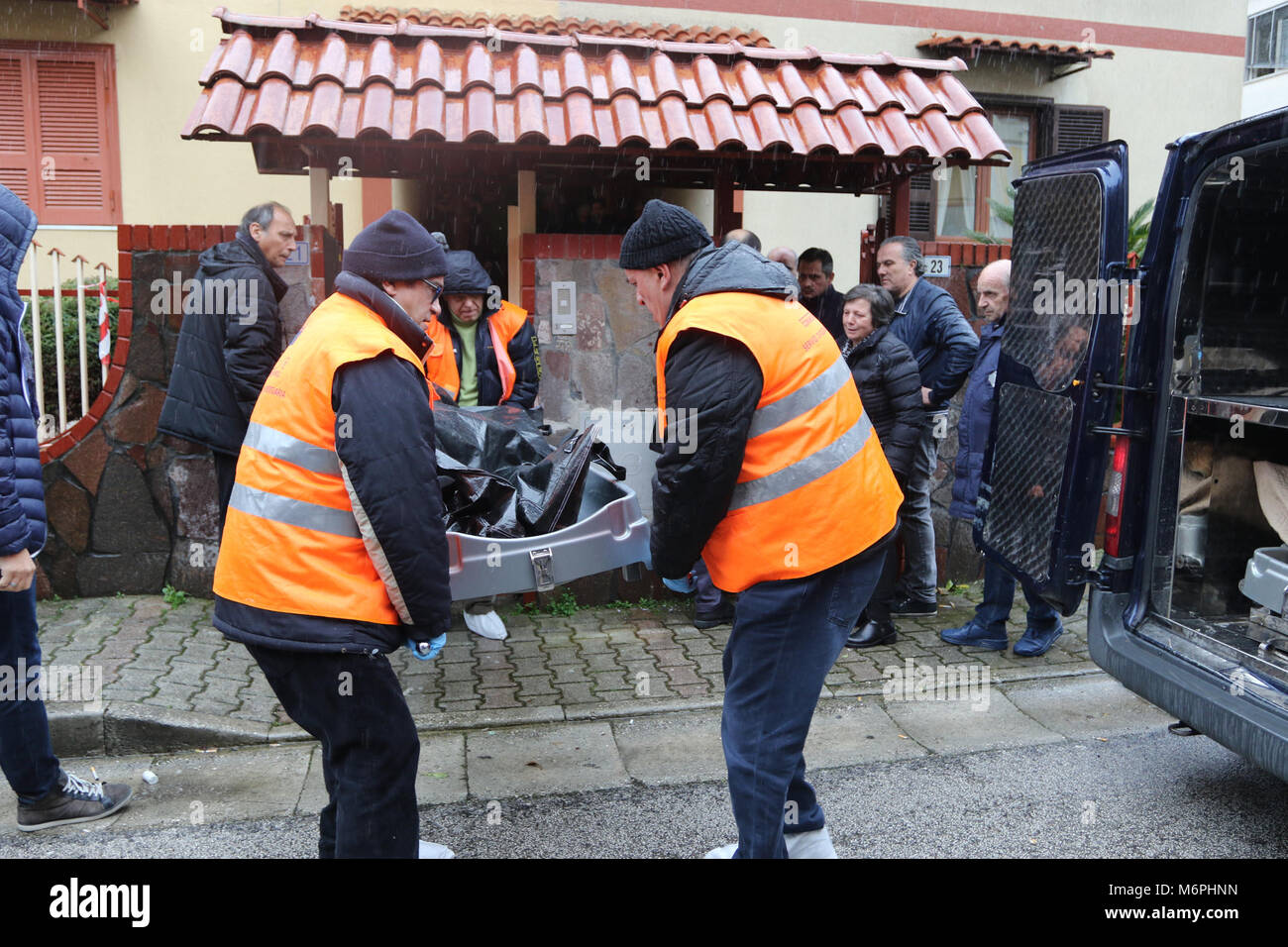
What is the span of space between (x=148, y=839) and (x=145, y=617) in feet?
7.08

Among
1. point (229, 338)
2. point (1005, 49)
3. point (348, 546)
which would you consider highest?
point (1005, 49)

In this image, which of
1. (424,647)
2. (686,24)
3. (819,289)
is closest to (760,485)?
(424,647)

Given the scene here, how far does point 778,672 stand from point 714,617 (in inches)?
119

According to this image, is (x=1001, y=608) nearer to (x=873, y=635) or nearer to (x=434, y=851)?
(x=873, y=635)

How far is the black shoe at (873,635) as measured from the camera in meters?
5.41

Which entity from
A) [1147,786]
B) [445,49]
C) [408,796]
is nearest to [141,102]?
[445,49]

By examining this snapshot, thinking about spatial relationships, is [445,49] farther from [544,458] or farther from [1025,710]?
[1025,710]

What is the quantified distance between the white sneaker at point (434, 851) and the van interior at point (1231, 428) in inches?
102

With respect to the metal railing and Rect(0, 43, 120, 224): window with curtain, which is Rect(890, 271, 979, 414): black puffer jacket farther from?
Rect(0, 43, 120, 224): window with curtain

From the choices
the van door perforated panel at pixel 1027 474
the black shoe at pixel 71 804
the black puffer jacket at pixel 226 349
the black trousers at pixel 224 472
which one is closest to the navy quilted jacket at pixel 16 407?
the black shoe at pixel 71 804

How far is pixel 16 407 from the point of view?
3.31m

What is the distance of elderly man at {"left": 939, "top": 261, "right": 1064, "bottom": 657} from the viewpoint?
17.3ft

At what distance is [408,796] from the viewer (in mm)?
2662

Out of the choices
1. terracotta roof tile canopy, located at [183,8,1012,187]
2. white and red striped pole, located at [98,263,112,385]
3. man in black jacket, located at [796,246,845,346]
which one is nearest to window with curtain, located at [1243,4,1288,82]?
terracotta roof tile canopy, located at [183,8,1012,187]
